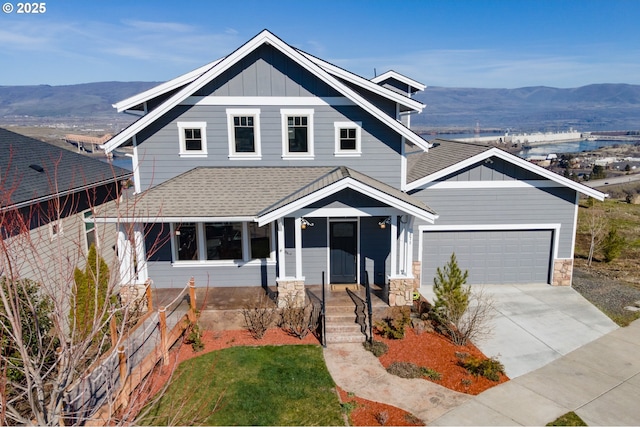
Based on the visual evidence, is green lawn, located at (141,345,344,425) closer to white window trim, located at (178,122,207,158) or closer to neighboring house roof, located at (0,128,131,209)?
neighboring house roof, located at (0,128,131,209)

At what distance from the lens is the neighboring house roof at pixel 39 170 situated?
Answer: 11.2 m

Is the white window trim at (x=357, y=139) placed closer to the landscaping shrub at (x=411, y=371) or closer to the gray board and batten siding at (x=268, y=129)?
the gray board and batten siding at (x=268, y=129)

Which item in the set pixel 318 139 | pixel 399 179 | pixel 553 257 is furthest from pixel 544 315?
pixel 318 139

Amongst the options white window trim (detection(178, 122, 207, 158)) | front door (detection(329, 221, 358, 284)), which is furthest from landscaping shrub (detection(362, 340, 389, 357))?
white window trim (detection(178, 122, 207, 158))

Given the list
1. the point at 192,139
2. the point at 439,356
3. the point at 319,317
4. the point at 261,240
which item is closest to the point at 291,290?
the point at 319,317

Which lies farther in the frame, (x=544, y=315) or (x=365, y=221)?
(x=365, y=221)

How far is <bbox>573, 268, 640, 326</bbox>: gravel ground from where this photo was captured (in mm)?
12148

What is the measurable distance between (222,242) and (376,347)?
5.86m

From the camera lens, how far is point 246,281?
A: 44.1 feet

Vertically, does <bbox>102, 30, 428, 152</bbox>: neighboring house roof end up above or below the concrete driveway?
above

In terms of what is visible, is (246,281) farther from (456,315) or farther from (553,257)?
(553,257)

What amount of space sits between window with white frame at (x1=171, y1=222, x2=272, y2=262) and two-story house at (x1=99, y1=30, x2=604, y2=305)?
1.3 inches

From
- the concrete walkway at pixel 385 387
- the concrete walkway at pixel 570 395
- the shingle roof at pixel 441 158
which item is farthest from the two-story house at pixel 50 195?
the shingle roof at pixel 441 158

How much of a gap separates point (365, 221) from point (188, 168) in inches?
230
